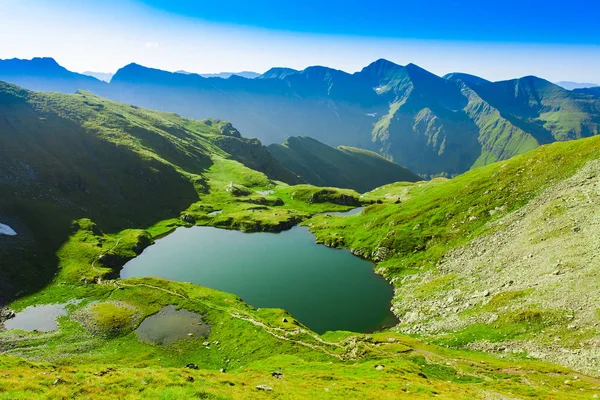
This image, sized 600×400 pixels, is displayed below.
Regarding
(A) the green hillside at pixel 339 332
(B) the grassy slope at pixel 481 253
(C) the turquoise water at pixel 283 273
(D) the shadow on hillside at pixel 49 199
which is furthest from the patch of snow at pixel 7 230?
(B) the grassy slope at pixel 481 253

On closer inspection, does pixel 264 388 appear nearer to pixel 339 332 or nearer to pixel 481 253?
pixel 339 332

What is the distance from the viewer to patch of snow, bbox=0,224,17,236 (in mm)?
114000

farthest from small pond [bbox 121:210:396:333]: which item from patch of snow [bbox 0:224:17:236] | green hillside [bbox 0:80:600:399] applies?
patch of snow [bbox 0:224:17:236]

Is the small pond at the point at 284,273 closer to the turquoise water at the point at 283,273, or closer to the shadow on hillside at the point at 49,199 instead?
the turquoise water at the point at 283,273

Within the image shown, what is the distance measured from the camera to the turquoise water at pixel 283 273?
8206cm

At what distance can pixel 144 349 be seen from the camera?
65.2 m

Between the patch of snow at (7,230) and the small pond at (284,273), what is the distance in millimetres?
39934

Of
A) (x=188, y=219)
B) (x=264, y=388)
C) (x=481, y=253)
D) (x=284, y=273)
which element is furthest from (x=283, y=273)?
(x=188, y=219)

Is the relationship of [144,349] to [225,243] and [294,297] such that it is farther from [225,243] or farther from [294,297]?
[225,243]

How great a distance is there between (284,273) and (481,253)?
58.6m

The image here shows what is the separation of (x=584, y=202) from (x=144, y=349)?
10292 cm

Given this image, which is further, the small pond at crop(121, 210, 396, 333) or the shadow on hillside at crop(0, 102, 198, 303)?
the shadow on hillside at crop(0, 102, 198, 303)

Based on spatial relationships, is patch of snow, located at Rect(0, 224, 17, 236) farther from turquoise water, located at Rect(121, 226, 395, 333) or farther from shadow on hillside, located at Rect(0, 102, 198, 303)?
turquoise water, located at Rect(121, 226, 395, 333)

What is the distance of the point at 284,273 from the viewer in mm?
108125
